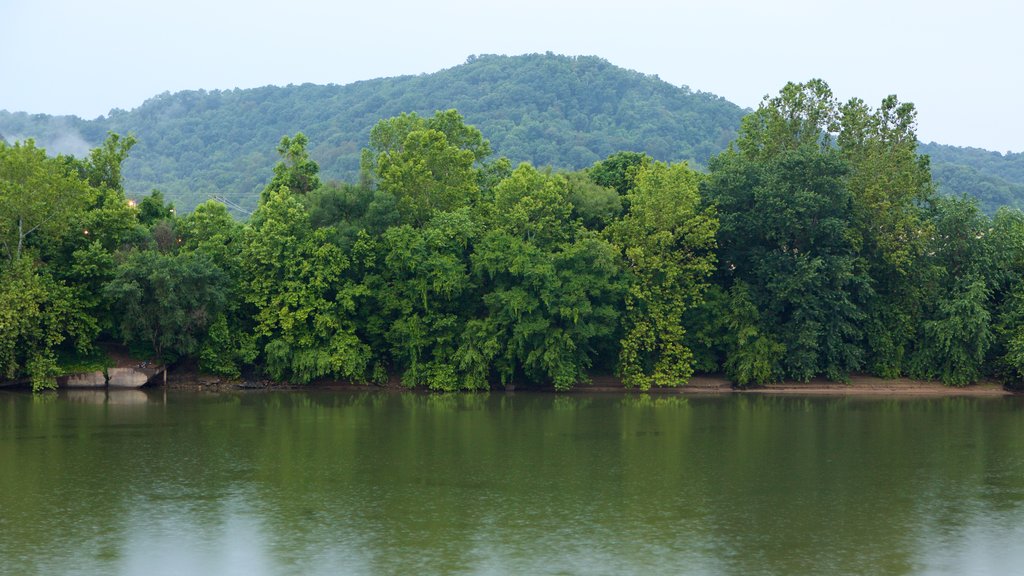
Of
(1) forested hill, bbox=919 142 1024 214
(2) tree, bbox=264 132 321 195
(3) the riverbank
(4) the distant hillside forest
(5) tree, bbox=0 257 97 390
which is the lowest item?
(3) the riverbank

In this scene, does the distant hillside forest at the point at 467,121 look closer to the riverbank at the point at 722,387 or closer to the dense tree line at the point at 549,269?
the dense tree line at the point at 549,269

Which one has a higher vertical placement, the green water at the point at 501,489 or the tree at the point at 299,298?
the tree at the point at 299,298

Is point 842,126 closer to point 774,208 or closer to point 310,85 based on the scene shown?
point 774,208

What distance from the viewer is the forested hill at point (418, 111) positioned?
97438 mm

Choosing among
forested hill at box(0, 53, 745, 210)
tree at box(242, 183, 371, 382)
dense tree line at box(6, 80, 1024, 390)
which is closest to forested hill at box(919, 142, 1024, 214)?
forested hill at box(0, 53, 745, 210)

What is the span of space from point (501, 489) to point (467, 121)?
81.1m

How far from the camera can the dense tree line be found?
43.3m

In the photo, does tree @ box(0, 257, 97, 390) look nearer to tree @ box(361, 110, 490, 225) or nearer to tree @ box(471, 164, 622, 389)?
tree @ box(361, 110, 490, 225)

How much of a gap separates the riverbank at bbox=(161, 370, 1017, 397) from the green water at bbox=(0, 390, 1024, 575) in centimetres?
473

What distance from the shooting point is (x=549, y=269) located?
43688mm

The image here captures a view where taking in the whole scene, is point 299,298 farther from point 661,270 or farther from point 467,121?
point 467,121

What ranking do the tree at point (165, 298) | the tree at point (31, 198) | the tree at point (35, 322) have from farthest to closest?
1. the tree at point (165, 298)
2. the tree at point (31, 198)
3. the tree at point (35, 322)

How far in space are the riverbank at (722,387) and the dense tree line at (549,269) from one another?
0.55m

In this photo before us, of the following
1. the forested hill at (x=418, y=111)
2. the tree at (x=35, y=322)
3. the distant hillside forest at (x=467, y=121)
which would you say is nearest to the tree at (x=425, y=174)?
the tree at (x=35, y=322)
